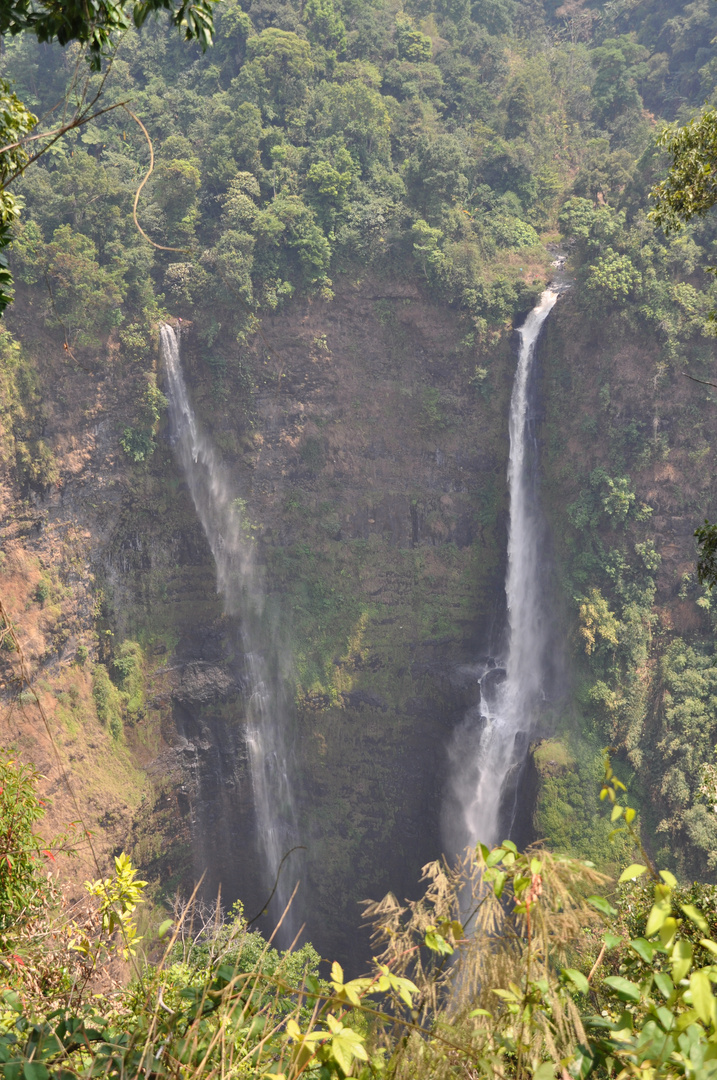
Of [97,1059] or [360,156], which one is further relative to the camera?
[360,156]

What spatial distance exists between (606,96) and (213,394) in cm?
1991

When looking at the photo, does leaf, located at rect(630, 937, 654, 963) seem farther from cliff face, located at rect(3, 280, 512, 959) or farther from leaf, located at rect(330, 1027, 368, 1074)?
cliff face, located at rect(3, 280, 512, 959)

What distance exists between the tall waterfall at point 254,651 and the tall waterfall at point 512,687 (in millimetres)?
5371

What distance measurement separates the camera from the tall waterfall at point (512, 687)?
2144 centimetres

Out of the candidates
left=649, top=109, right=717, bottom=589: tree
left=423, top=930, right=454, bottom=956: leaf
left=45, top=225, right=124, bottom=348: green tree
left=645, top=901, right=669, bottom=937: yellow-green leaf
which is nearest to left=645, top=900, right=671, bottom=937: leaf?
left=645, top=901, right=669, bottom=937: yellow-green leaf

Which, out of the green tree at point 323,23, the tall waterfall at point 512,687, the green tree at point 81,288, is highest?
the green tree at point 323,23

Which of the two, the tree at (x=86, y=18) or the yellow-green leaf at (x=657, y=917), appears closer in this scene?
the yellow-green leaf at (x=657, y=917)

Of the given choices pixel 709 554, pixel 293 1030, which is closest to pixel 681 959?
pixel 293 1030

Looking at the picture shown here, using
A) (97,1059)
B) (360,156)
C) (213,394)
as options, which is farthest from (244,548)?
(97,1059)

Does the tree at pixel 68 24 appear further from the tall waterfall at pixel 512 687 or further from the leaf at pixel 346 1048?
the tall waterfall at pixel 512 687

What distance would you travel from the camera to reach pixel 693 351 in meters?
19.8

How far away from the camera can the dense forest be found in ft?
64.5

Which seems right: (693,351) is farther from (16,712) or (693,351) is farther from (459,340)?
(16,712)

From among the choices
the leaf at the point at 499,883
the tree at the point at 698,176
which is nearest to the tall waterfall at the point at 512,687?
the tree at the point at 698,176
